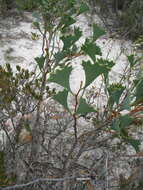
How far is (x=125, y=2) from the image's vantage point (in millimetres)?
4352

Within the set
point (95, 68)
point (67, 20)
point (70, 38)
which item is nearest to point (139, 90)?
point (95, 68)

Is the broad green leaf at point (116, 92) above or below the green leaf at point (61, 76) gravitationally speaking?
below

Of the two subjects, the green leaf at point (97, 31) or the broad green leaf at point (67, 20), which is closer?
the green leaf at point (97, 31)

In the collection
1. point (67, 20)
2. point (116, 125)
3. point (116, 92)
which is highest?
point (67, 20)

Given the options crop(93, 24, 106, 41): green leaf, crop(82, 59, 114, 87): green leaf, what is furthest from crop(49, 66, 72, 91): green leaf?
crop(93, 24, 106, 41): green leaf

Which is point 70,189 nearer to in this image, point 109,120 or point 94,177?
point 94,177

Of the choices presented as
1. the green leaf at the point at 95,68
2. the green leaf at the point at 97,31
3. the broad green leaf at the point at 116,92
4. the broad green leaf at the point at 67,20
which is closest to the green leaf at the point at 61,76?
the green leaf at the point at 95,68

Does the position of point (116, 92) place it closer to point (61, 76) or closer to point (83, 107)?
point (83, 107)

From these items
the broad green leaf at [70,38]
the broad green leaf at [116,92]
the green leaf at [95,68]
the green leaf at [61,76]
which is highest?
the broad green leaf at [70,38]

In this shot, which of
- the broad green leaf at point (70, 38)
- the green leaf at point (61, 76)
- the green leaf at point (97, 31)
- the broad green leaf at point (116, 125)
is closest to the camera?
the green leaf at point (61, 76)

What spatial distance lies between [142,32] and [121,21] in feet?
1.13

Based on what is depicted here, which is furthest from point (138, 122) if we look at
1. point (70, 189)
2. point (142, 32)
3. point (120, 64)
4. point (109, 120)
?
point (142, 32)

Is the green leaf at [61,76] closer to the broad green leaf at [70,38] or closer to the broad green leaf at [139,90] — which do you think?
the broad green leaf at [139,90]

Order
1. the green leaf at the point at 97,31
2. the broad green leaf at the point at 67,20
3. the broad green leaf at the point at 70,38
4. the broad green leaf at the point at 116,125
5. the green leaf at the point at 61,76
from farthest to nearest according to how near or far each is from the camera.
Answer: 1. the broad green leaf at the point at 67,20
2. the broad green leaf at the point at 70,38
3. the green leaf at the point at 97,31
4. the broad green leaf at the point at 116,125
5. the green leaf at the point at 61,76
